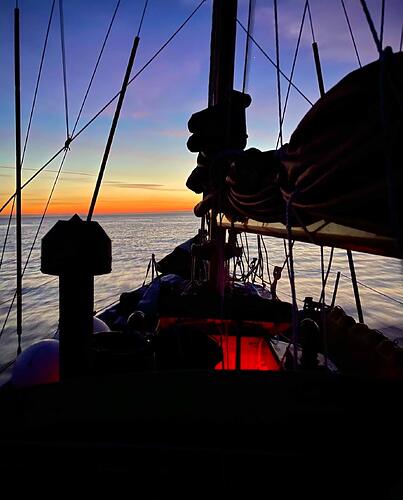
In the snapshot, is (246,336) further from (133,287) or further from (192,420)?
(133,287)

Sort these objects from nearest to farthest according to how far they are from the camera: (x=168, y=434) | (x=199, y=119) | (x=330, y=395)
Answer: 1. (x=168, y=434)
2. (x=330, y=395)
3. (x=199, y=119)

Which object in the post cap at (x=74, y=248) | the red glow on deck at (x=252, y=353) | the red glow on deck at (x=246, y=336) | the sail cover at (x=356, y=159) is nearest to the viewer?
the sail cover at (x=356, y=159)

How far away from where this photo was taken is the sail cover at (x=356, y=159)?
936mm

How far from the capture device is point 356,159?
3.58 ft

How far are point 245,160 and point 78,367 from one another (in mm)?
1550

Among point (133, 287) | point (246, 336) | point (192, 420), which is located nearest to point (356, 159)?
point (192, 420)

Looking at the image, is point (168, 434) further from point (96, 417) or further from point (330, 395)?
point (330, 395)

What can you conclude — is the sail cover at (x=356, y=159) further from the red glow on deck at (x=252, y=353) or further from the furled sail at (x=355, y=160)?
the red glow on deck at (x=252, y=353)

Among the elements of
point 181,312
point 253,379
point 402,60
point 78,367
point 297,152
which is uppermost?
point 402,60

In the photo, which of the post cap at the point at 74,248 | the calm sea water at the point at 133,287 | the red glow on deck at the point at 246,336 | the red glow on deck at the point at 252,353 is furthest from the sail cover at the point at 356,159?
the calm sea water at the point at 133,287

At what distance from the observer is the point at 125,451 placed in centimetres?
103

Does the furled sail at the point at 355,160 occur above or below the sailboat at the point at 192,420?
above

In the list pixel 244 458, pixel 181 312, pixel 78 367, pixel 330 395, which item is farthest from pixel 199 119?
pixel 244 458

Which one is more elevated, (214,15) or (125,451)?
(214,15)
